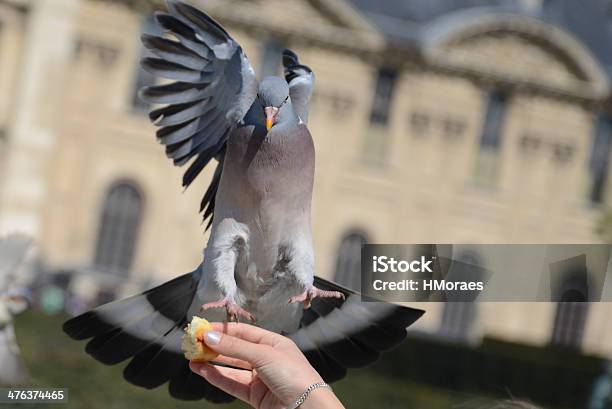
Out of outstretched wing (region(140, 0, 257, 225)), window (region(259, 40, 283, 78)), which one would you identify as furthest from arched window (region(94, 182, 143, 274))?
outstretched wing (region(140, 0, 257, 225))

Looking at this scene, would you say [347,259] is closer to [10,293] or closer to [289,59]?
[10,293]

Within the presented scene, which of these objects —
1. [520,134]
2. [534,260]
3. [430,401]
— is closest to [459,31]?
[520,134]

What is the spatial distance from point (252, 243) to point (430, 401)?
38.0 ft

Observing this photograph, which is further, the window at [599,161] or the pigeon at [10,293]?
the window at [599,161]

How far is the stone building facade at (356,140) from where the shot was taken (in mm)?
23938

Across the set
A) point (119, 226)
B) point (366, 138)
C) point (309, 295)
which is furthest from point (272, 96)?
point (366, 138)

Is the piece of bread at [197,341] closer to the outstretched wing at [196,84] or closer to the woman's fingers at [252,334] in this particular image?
the woman's fingers at [252,334]

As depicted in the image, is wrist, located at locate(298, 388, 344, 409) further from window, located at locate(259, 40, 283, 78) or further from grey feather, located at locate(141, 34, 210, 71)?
window, located at locate(259, 40, 283, 78)

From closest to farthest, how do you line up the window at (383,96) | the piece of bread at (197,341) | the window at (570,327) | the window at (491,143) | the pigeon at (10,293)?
the piece of bread at (197,341) < the pigeon at (10,293) < the window at (383,96) < the window at (570,327) < the window at (491,143)

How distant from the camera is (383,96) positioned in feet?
86.7

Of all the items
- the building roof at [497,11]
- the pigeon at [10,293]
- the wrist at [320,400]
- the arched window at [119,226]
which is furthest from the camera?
the building roof at [497,11]

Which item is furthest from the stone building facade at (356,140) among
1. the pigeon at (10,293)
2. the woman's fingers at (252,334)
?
the woman's fingers at (252,334)

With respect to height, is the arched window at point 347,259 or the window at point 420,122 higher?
the window at point 420,122

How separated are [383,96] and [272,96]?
24.3m
